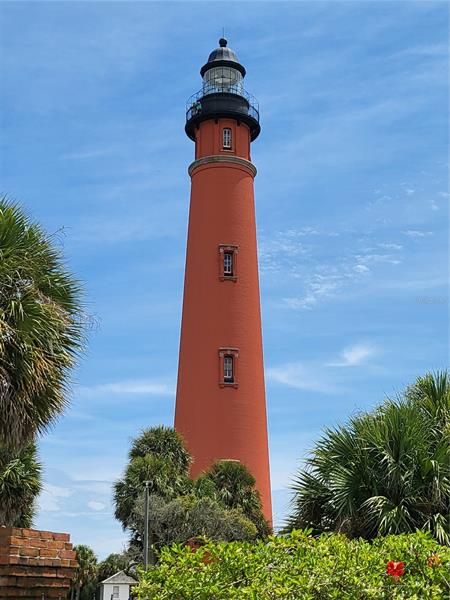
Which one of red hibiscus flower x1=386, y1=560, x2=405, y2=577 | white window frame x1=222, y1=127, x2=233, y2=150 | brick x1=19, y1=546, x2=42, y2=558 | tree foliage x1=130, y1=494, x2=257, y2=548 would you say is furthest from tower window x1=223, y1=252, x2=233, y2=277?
red hibiscus flower x1=386, y1=560, x2=405, y2=577

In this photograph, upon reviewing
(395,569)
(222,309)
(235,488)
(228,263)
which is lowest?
(395,569)

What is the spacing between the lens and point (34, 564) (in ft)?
31.4

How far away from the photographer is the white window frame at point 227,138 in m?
35.8

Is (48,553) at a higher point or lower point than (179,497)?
lower

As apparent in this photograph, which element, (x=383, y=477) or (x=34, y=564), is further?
(x=383, y=477)

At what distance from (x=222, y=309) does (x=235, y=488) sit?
23.8 feet

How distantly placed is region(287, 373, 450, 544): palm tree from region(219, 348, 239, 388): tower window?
18369mm

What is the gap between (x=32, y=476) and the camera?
68.4 feet

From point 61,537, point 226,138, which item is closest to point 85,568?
point 226,138

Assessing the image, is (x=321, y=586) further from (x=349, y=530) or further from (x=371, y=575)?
(x=349, y=530)

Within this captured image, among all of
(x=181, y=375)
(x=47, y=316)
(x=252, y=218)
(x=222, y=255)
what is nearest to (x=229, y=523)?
(x=181, y=375)

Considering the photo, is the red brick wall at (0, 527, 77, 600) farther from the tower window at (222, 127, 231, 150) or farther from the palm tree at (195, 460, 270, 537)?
the tower window at (222, 127, 231, 150)

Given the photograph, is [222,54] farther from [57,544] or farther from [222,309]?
[57,544]

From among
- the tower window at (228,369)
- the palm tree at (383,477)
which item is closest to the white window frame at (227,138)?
the tower window at (228,369)
